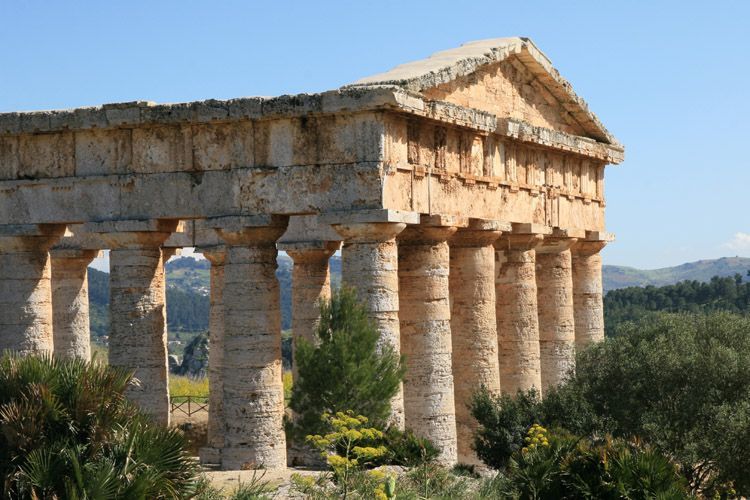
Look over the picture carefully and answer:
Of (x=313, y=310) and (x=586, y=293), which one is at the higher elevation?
(x=586, y=293)

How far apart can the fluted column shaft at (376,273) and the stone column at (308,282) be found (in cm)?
521

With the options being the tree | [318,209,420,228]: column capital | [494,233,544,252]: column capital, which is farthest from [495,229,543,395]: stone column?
the tree

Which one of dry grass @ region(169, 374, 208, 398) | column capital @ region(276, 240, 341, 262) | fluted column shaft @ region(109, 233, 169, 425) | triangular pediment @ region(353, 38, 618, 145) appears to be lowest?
dry grass @ region(169, 374, 208, 398)

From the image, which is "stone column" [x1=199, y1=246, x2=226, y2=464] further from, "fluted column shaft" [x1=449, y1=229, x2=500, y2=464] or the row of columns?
"fluted column shaft" [x1=449, y1=229, x2=500, y2=464]

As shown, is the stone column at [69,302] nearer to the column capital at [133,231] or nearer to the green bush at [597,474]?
the column capital at [133,231]

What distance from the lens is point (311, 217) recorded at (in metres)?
32.9

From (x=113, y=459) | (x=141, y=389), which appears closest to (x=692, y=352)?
(x=141, y=389)

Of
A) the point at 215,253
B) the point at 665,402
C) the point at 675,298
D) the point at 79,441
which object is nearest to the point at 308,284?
the point at 215,253

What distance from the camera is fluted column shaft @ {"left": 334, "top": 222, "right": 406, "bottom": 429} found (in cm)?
2705

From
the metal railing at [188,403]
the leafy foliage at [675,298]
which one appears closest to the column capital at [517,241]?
the metal railing at [188,403]

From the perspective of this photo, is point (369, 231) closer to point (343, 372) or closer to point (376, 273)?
point (376, 273)

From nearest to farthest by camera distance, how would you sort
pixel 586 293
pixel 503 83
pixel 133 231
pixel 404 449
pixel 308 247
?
pixel 404 449 < pixel 133 231 < pixel 308 247 < pixel 503 83 < pixel 586 293

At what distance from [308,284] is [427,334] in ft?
15.2

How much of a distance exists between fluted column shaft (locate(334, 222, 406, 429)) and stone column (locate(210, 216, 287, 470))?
1836mm
